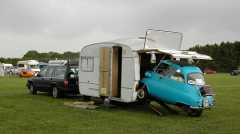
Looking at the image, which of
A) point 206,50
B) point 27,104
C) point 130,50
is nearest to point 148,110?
point 130,50

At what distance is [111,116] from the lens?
15.7 metres

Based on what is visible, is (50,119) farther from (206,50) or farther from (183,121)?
(206,50)

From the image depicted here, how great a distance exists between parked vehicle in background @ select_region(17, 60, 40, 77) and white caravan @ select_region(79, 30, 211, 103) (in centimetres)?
3927

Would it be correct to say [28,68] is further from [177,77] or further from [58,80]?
[177,77]

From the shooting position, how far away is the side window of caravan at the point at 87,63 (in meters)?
19.6

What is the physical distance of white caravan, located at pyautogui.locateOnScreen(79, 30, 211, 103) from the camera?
56.2 feet

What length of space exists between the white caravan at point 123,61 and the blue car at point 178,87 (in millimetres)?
348

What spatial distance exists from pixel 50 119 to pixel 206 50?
100 metres

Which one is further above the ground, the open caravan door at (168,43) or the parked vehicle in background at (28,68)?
the open caravan door at (168,43)

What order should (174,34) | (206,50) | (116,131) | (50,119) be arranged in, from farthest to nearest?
1. (206,50)
2. (174,34)
3. (50,119)
4. (116,131)

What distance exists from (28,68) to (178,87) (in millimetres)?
53946

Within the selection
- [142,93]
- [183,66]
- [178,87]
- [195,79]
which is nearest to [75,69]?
[142,93]

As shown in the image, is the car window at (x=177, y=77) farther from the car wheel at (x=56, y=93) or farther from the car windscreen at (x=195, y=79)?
the car wheel at (x=56, y=93)

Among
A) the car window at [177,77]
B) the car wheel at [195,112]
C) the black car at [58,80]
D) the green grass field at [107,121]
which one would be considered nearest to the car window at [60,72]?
the black car at [58,80]
